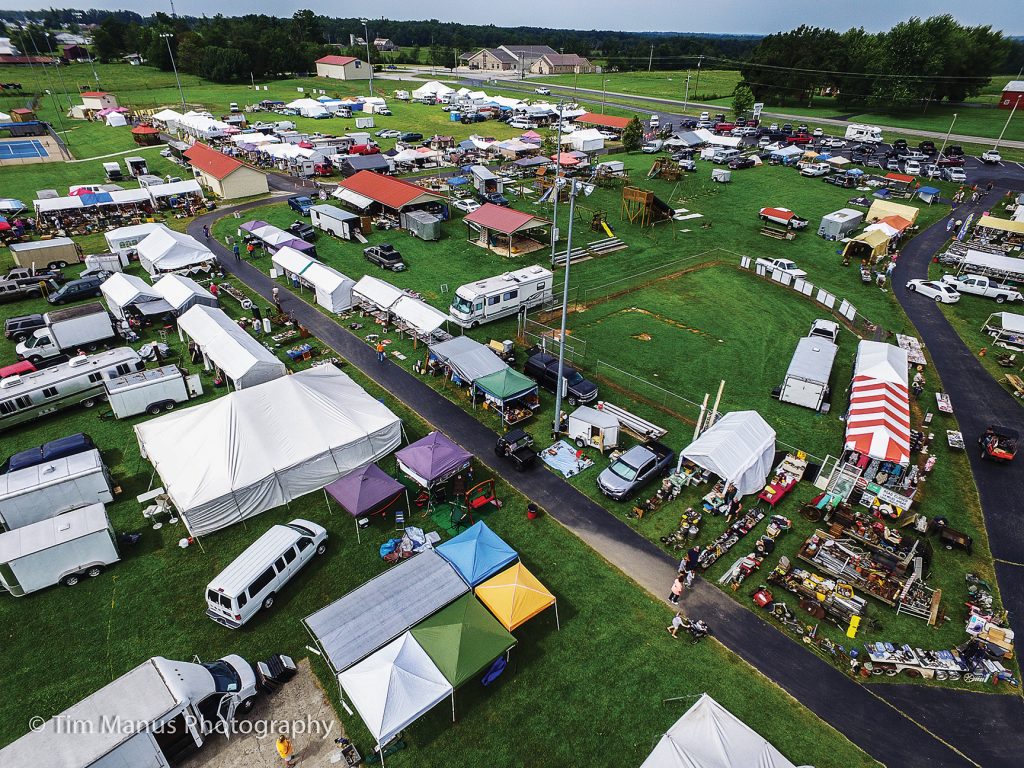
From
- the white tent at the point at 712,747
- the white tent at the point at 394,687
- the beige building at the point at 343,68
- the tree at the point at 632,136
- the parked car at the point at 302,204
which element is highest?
the beige building at the point at 343,68

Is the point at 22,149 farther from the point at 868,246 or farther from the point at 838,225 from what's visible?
the point at 868,246

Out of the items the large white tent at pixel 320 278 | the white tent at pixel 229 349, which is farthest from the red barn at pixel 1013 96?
the white tent at pixel 229 349

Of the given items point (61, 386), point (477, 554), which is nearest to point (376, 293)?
point (61, 386)

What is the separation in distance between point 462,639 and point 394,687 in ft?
7.19

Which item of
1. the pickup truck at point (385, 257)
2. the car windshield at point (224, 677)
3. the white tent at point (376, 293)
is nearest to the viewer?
the car windshield at point (224, 677)

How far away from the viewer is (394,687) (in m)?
14.0

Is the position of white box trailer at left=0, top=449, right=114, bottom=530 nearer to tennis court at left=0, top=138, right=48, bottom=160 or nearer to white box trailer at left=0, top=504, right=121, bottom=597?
white box trailer at left=0, top=504, right=121, bottom=597

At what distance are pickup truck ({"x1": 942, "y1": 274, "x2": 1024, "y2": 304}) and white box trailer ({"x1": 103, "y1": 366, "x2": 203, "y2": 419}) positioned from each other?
174 ft

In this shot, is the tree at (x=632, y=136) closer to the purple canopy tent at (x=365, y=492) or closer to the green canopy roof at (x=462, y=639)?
the purple canopy tent at (x=365, y=492)

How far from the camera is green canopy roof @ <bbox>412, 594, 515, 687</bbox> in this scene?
48.3 feet

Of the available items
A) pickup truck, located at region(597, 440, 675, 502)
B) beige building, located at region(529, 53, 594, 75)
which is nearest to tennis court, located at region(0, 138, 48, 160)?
pickup truck, located at region(597, 440, 675, 502)

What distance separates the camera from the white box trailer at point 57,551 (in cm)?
1762

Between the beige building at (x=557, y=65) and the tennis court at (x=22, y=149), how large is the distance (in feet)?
462

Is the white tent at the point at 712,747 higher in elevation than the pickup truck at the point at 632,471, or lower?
higher
